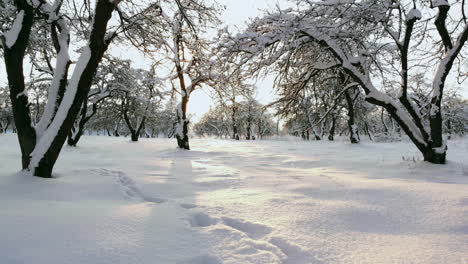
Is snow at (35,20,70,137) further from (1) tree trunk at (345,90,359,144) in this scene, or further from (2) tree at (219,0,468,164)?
(1) tree trunk at (345,90,359,144)

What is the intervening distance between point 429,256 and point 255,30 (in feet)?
18.5

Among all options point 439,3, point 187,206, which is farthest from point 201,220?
point 439,3

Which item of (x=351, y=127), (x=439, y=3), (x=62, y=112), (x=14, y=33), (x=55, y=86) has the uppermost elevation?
(x=439, y=3)

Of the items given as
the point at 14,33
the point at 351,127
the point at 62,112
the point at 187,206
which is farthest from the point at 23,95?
the point at 351,127

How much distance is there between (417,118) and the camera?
6.18 meters

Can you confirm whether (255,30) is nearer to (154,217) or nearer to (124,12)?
(124,12)

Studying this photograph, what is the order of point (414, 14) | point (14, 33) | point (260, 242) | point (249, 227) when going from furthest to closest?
1. point (414, 14)
2. point (14, 33)
3. point (249, 227)
4. point (260, 242)

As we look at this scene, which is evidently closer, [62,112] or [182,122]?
[62,112]

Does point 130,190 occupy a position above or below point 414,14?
below

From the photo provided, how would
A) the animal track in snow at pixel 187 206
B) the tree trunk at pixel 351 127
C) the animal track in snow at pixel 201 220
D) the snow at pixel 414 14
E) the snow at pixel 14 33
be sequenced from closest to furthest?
the animal track in snow at pixel 201 220, the animal track in snow at pixel 187 206, the snow at pixel 14 33, the snow at pixel 414 14, the tree trunk at pixel 351 127

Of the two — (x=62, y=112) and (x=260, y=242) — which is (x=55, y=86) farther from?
(x=260, y=242)

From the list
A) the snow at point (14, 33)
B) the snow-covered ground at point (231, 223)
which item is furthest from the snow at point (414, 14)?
the snow at point (14, 33)

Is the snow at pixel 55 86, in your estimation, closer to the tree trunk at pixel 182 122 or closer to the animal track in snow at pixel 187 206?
the animal track in snow at pixel 187 206

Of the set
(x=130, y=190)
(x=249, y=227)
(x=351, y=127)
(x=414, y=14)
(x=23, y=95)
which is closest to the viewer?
(x=249, y=227)
